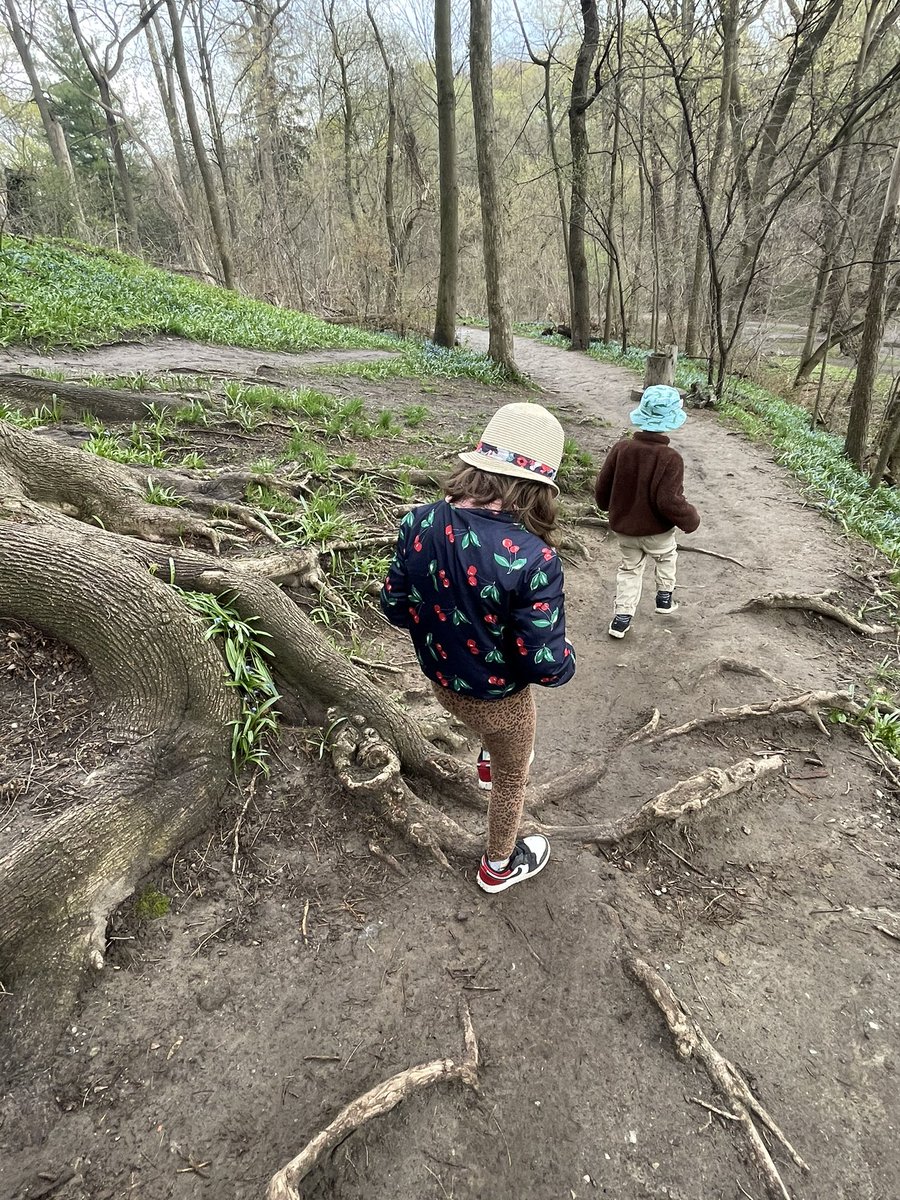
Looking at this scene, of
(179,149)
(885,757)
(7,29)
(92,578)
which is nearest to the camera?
(92,578)

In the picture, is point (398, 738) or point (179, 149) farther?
point (179, 149)

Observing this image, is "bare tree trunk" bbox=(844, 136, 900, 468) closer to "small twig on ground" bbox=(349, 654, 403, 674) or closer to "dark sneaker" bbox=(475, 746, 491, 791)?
"small twig on ground" bbox=(349, 654, 403, 674)

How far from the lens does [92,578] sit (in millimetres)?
2373

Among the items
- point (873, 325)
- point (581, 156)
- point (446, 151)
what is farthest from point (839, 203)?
point (446, 151)

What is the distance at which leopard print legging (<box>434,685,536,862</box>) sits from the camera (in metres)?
2.06

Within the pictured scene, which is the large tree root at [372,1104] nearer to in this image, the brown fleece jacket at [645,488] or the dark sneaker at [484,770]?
the dark sneaker at [484,770]

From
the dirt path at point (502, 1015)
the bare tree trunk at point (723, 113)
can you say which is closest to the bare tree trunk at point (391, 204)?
the bare tree trunk at point (723, 113)

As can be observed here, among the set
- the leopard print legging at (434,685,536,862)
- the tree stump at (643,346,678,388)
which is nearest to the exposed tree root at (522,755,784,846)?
the leopard print legging at (434,685,536,862)

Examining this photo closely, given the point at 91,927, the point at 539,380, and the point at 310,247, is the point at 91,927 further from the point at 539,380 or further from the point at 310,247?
the point at 310,247

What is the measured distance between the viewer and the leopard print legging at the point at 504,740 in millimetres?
2064

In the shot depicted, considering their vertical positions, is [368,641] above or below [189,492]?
below

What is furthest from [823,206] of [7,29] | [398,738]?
[7,29]

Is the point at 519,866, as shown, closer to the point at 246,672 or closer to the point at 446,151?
the point at 246,672

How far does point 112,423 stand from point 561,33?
21.4 meters
